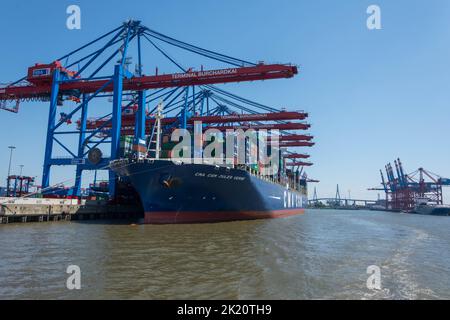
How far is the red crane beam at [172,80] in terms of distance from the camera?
1055 inches

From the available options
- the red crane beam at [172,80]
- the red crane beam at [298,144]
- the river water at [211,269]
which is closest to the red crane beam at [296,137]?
the red crane beam at [298,144]

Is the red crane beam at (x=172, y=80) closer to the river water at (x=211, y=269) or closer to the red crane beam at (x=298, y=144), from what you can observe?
the river water at (x=211, y=269)

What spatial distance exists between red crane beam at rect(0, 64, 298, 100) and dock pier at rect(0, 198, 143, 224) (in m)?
12.1

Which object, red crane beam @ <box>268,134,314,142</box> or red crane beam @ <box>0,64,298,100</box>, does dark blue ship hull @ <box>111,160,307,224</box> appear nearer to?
red crane beam @ <box>0,64,298,100</box>

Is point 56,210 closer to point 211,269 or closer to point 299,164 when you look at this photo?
point 211,269

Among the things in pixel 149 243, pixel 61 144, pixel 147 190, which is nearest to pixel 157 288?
pixel 149 243

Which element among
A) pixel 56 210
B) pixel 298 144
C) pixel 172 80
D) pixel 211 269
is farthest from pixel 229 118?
pixel 211 269

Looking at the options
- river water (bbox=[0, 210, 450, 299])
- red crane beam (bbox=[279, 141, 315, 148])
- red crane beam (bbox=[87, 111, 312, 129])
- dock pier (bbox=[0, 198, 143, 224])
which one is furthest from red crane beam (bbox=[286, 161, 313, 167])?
river water (bbox=[0, 210, 450, 299])

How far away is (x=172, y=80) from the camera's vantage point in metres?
29.7

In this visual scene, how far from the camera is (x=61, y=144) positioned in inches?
1329
